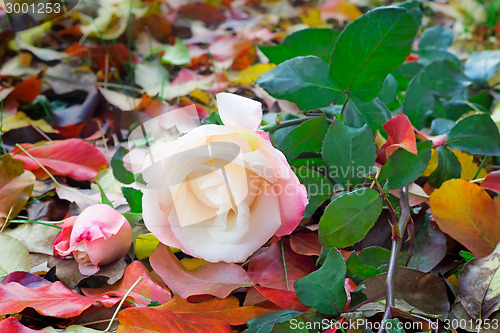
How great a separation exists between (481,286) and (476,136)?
21 centimetres

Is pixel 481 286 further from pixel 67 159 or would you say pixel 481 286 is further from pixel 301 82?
pixel 67 159

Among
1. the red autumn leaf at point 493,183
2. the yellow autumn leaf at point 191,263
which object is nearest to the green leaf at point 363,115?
the red autumn leaf at point 493,183

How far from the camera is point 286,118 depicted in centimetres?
58

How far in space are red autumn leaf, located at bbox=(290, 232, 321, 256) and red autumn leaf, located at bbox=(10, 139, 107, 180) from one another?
11.4 inches

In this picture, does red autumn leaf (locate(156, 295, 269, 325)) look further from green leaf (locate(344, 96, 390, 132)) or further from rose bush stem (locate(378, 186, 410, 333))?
green leaf (locate(344, 96, 390, 132))

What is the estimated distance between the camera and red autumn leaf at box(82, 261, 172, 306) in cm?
42

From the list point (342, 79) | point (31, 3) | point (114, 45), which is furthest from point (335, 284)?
point (31, 3)

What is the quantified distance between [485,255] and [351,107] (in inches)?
8.2

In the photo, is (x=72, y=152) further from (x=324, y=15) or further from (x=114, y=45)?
(x=324, y=15)

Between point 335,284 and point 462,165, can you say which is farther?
point 462,165

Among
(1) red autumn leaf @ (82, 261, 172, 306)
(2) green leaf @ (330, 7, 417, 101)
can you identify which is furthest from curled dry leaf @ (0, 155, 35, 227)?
(2) green leaf @ (330, 7, 417, 101)

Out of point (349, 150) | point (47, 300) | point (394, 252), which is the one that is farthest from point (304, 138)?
point (47, 300)

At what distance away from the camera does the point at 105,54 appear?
3.08 feet

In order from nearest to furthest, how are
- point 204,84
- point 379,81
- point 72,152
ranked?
1. point 379,81
2. point 72,152
3. point 204,84
